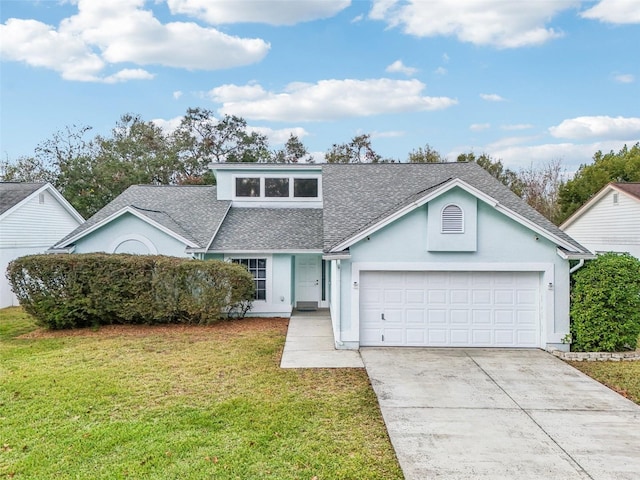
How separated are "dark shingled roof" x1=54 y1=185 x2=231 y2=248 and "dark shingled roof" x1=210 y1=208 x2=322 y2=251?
0.53 meters

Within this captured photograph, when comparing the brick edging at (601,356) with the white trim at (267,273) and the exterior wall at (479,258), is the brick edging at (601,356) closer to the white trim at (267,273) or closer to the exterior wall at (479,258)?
the exterior wall at (479,258)

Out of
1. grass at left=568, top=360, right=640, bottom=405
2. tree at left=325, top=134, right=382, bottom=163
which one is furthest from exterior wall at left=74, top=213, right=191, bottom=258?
tree at left=325, top=134, right=382, bottom=163

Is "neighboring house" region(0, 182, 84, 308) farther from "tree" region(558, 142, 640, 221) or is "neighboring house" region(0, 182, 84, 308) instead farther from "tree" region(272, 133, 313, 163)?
"tree" region(558, 142, 640, 221)

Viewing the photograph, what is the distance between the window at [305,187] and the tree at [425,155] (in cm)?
2143

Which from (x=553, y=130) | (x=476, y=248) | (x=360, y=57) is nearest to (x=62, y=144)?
(x=360, y=57)

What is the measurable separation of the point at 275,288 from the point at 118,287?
5263mm

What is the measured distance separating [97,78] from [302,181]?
50.9 ft

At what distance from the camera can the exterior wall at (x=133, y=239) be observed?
1445 centimetres

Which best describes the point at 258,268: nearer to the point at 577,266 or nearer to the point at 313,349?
the point at 313,349

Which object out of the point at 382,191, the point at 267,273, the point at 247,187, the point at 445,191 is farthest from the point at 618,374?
the point at 247,187

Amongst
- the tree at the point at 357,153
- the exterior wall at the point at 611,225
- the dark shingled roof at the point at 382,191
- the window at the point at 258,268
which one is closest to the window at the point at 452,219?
the dark shingled roof at the point at 382,191

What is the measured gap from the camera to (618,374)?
28.6 feet

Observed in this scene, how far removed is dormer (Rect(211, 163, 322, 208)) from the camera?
1802cm

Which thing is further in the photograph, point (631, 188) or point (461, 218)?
point (631, 188)
